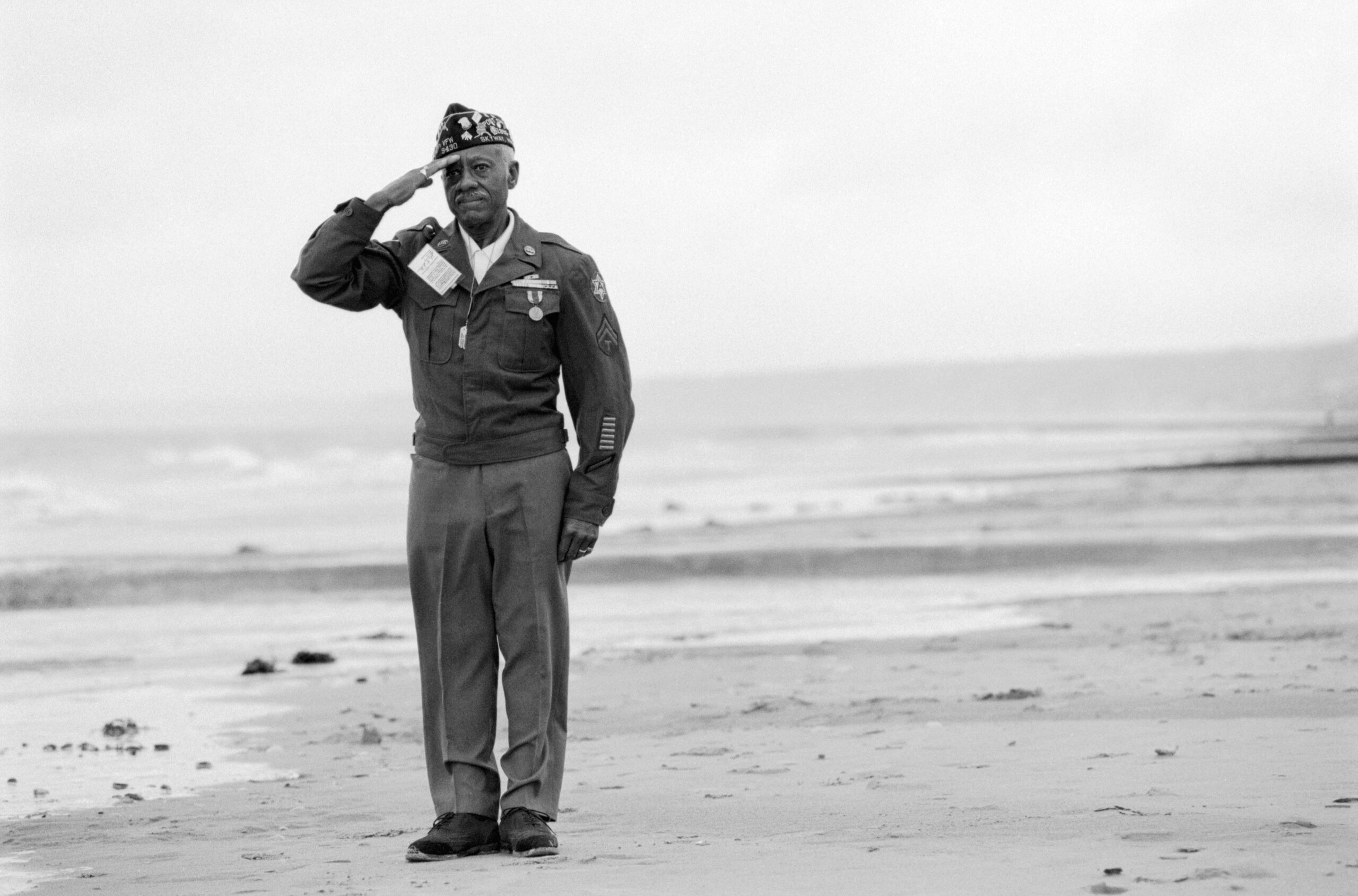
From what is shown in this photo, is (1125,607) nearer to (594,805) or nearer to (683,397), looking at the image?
(594,805)

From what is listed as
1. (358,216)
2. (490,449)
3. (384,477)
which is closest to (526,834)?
(490,449)

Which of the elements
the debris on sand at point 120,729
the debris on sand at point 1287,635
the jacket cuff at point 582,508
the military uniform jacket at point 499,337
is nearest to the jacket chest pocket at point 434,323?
the military uniform jacket at point 499,337

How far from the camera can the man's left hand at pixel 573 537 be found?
495cm

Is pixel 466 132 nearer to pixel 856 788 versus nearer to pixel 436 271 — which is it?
pixel 436 271

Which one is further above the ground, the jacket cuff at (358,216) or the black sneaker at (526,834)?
the jacket cuff at (358,216)

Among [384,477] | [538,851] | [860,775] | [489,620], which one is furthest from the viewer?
[384,477]

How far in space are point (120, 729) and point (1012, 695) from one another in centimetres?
391

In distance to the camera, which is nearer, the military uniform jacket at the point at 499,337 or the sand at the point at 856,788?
the sand at the point at 856,788

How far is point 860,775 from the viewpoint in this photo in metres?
5.84

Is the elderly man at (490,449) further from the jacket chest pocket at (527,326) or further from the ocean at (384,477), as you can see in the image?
the ocean at (384,477)

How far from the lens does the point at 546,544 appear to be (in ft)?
16.2

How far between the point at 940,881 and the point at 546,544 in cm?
152

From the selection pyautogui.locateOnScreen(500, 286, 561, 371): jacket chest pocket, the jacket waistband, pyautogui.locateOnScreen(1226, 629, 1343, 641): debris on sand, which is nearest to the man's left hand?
the jacket waistband

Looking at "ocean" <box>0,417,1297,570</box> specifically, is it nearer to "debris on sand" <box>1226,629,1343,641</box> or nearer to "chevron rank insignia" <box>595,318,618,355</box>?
"debris on sand" <box>1226,629,1343,641</box>
